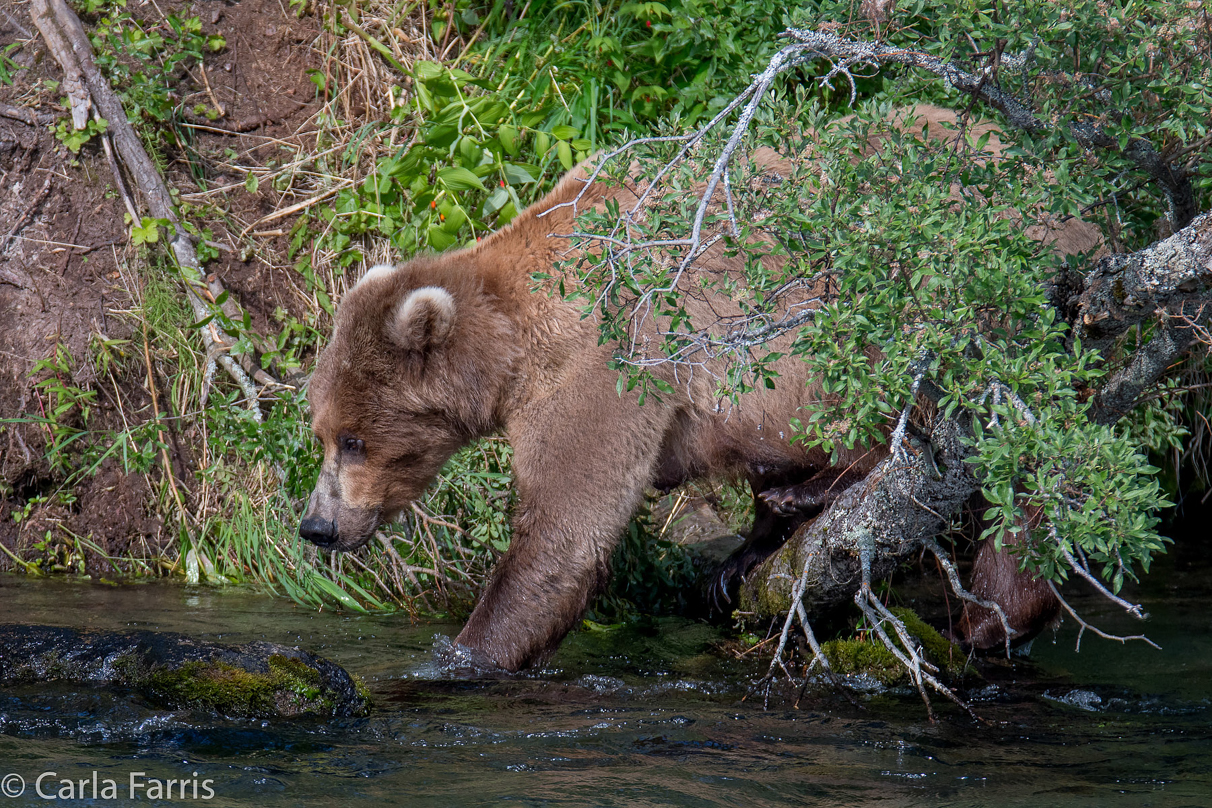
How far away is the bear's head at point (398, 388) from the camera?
4.80 m

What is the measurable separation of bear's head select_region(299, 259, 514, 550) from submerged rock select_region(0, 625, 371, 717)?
3.77ft

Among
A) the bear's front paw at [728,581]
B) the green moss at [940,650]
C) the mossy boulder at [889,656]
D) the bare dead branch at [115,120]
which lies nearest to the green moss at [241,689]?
the mossy boulder at [889,656]

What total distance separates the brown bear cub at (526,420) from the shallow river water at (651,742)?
520 millimetres

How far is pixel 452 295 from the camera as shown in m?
4.85

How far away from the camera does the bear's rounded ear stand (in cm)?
467

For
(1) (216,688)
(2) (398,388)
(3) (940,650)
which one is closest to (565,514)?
(2) (398,388)

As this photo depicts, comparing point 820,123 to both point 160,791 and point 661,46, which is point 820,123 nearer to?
point 160,791

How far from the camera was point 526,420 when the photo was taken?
4.82 meters

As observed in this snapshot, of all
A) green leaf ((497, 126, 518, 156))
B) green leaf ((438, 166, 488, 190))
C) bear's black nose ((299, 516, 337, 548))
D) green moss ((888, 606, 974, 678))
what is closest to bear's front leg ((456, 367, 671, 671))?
bear's black nose ((299, 516, 337, 548))

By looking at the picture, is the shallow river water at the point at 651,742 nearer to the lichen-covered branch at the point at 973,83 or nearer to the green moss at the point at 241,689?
the green moss at the point at 241,689

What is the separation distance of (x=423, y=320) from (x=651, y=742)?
2007mm

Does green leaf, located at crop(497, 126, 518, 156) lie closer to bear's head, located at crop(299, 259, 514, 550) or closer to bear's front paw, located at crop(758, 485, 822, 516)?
bear's head, located at crop(299, 259, 514, 550)

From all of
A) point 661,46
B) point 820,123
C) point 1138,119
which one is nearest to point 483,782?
point 820,123

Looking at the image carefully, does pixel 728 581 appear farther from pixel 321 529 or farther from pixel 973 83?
pixel 973 83
